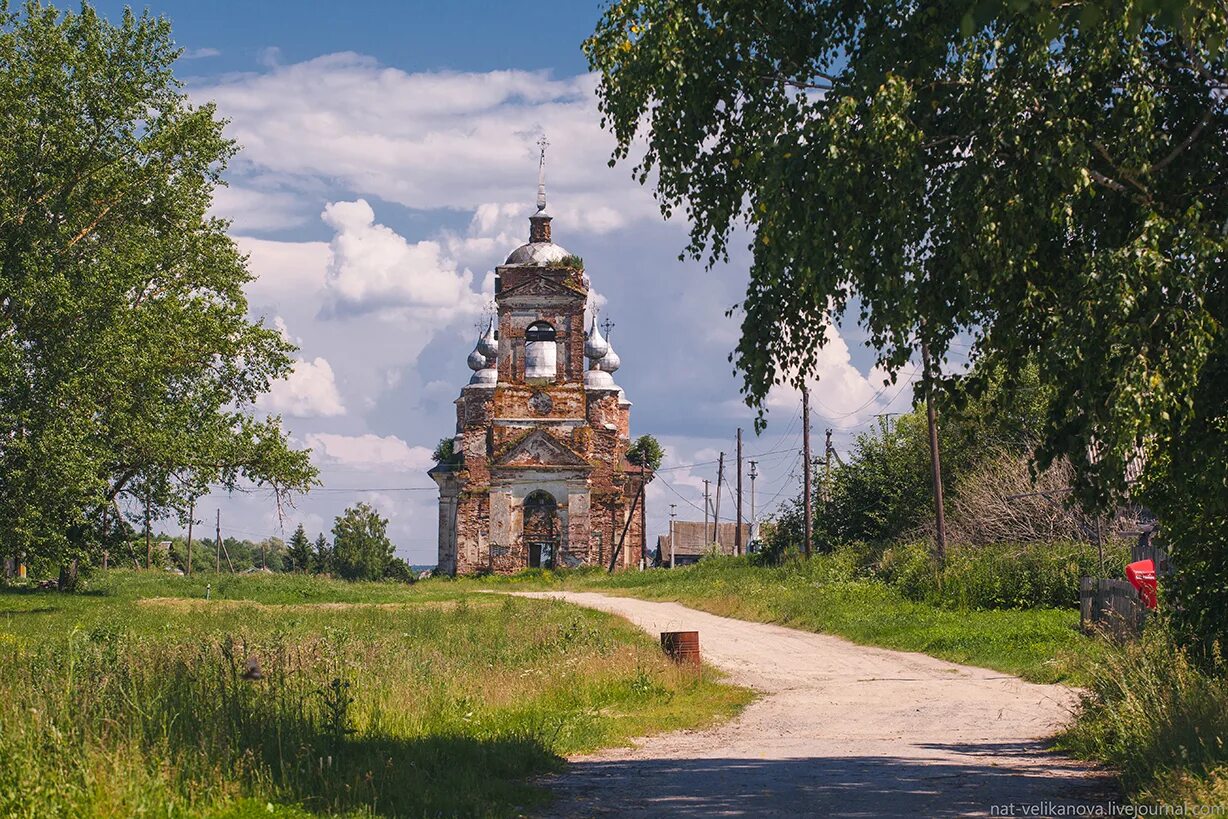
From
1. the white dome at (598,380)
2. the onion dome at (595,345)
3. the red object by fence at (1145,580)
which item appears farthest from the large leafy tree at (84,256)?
the onion dome at (595,345)

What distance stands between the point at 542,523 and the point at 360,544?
33.3 m

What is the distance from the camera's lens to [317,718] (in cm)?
1138

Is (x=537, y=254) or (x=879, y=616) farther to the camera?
(x=537, y=254)

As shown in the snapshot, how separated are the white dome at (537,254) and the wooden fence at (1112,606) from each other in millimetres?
46469

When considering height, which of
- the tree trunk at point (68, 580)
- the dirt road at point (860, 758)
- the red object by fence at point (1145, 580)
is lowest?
the dirt road at point (860, 758)

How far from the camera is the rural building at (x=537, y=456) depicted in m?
64.4

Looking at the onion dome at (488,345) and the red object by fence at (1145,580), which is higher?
the onion dome at (488,345)

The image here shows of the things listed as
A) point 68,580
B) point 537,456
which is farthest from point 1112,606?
point 537,456

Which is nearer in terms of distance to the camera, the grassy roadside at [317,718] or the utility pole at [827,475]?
the grassy roadside at [317,718]

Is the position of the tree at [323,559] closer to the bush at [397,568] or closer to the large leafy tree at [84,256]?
the bush at [397,568]

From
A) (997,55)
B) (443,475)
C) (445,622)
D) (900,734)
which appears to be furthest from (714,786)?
(443,475)

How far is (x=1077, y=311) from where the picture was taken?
8.86 metres

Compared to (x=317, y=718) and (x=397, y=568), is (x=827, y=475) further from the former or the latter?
(x=397, y=568)

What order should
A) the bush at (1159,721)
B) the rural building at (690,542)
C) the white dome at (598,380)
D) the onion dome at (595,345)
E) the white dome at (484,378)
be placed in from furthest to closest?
the rural building at (690,542)
the onion dome at (595,345)
the white dome at (598,380)
the white dome at (484,378)
the bush at (1159,721)
